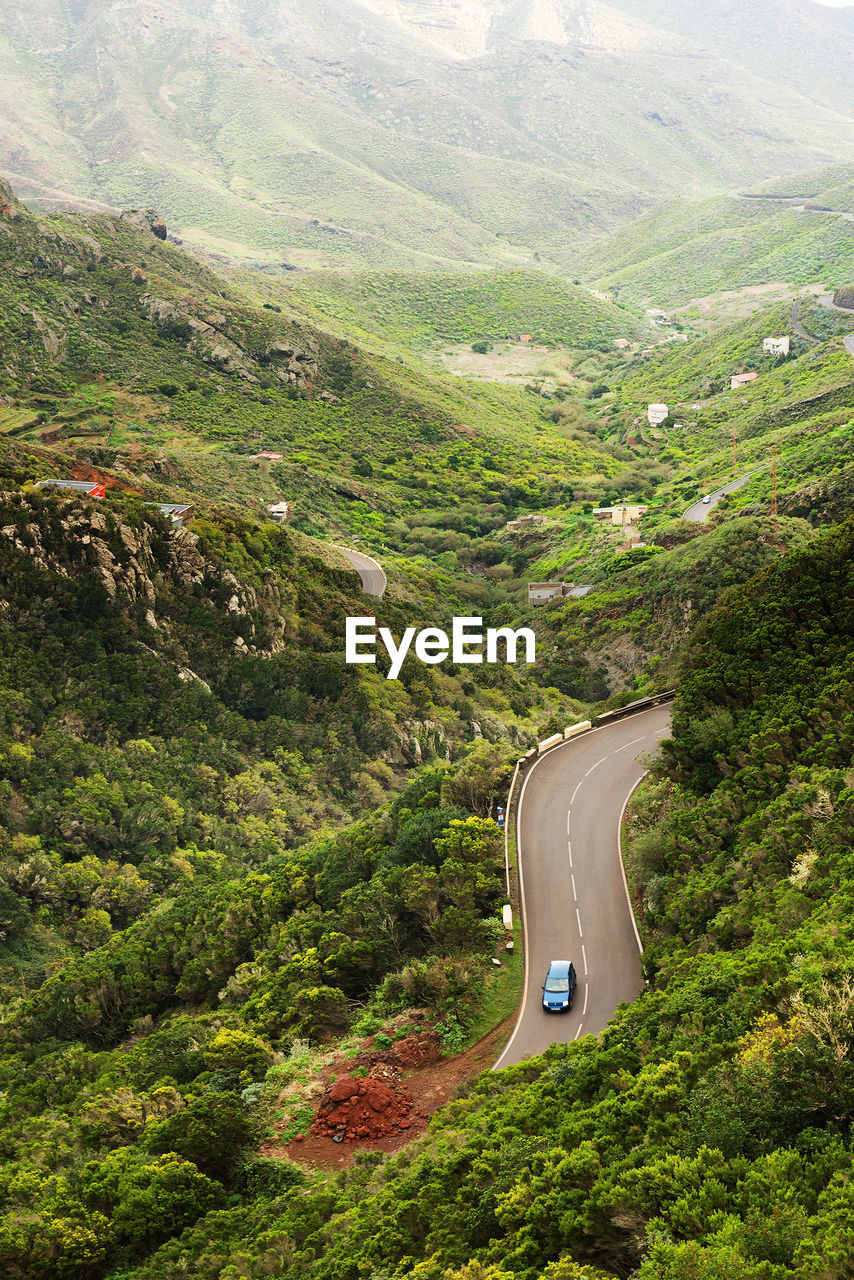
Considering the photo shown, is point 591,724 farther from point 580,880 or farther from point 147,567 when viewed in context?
point 147,567

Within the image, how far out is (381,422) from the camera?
350 ft

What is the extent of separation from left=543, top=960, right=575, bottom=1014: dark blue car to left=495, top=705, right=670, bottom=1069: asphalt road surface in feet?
0.52

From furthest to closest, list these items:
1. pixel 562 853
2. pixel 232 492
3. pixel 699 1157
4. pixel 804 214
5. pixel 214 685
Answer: pixel 804 214, pixel 232 492, pixel 214 685, pixel 562 853, pixel 699 1157

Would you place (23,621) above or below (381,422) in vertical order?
below

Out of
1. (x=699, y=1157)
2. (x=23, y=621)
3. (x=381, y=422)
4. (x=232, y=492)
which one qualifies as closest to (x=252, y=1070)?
(x=699, y=1157)

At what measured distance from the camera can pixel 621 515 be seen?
267ft

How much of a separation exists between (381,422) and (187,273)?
27711 millimetres

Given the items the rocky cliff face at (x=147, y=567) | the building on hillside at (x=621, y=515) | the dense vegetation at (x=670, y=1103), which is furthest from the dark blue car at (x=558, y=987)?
the building on hillside at (x=621, y=515)

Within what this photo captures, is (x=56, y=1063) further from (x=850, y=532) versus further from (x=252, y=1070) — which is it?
(x=850, y=532)

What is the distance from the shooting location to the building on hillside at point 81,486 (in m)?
46.9

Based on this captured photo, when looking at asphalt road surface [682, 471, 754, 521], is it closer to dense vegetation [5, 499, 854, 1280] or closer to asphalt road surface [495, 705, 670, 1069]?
asphalt road surface [495, 705, 670, 1069]

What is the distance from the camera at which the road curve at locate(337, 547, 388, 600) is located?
65.1 meters

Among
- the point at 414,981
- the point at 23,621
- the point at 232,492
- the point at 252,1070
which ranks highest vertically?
the point at 232,492

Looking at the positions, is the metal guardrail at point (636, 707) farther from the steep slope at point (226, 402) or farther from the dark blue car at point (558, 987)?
the steep slope at point (226, 402)
